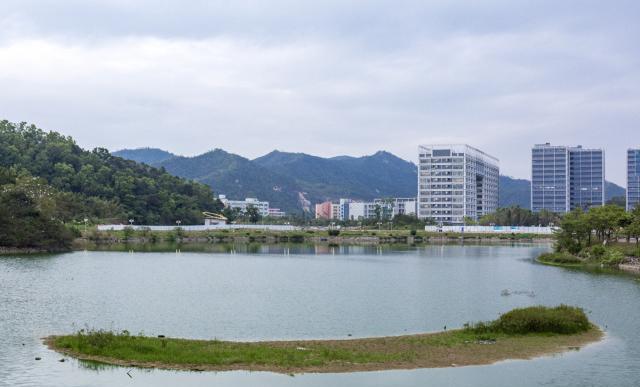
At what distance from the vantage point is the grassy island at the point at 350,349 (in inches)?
985

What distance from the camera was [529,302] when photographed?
4444 centimetres

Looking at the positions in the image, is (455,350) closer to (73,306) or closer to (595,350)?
(595,350)

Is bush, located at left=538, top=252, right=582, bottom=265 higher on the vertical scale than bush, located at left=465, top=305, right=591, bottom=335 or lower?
higher

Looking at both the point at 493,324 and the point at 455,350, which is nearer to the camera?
the point at 455,350

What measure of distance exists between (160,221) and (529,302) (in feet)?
496

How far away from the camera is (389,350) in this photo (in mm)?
27719

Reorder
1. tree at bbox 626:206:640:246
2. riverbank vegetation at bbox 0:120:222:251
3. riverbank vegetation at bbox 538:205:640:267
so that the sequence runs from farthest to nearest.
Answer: riverbank vegetation at bbox 0:120:222:251 < tree at bbox 626:206:640:246 < riverbank vegetation at bbox 538:205:640:267

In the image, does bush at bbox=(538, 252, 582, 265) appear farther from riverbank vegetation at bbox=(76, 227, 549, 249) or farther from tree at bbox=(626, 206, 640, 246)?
riverbank vegetation at bbox=(76, 227, 549, 249)

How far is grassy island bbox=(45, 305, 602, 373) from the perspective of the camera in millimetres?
25031

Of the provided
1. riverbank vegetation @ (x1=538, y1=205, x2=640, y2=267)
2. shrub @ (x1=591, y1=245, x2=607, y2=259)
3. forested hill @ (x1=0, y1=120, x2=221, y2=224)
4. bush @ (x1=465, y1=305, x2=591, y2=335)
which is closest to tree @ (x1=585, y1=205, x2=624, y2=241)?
riverbank vegetation @ (x1=538, y1=205, x2=640, y2=267)

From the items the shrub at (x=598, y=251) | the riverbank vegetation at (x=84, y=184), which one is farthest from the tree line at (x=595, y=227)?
the riverbank vegetation at (x=84, y=184)

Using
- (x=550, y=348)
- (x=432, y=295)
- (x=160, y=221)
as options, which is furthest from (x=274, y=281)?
A: (x=160, y=221)

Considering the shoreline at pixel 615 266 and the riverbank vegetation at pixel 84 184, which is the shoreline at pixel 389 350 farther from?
the riverbank vegetation at pixel 84 184

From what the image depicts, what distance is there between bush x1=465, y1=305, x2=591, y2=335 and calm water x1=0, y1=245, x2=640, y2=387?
1.85 meters
